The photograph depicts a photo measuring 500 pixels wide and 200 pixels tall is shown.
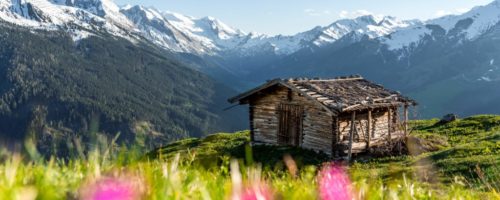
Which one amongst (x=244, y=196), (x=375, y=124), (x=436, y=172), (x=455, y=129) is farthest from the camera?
(x=455, y=129)

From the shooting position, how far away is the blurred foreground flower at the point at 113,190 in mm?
1599

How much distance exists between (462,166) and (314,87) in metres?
11.3

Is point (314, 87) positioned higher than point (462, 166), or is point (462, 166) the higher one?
point (314, 87)

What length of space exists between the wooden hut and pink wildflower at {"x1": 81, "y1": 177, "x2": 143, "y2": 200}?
2801 cm

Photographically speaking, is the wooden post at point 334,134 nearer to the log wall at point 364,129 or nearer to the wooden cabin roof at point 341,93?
the log wall at point 364,129

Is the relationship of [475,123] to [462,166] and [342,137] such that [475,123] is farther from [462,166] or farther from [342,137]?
[462,166]

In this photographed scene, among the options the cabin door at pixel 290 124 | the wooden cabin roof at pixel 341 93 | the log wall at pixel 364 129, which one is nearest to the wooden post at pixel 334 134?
the log wall at pixel 364 129

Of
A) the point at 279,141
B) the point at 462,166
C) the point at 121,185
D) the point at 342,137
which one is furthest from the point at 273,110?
→ the point at 121,185

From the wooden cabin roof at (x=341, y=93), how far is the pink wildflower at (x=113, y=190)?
27.9 meters

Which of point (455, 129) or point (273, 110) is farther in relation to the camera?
point (455, 129)

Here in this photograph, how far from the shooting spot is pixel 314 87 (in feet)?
107

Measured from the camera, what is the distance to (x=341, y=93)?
1284 inches

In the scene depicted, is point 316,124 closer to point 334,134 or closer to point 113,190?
point 334,134

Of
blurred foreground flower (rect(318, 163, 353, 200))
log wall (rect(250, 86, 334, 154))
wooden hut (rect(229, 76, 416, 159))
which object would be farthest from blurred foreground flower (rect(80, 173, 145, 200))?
log wall (rect(250, 86, 334, 154))
